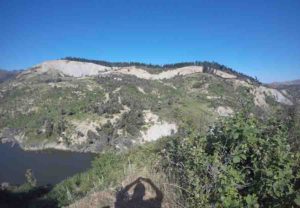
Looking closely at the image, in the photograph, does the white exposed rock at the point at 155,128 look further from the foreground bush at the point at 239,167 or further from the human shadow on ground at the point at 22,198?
the foreground bush at the point at 239,167

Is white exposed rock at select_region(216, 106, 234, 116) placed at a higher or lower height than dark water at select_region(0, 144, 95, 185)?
higher

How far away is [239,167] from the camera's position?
5.06 metres

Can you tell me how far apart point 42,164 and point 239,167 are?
76568mm

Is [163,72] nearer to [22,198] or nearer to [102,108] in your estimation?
[102,108]

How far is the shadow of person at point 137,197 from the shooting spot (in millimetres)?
5965

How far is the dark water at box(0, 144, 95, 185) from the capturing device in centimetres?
6581

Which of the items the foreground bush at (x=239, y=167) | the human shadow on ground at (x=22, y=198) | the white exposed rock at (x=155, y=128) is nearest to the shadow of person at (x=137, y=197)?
the foreground bush at (x=239, y=167)

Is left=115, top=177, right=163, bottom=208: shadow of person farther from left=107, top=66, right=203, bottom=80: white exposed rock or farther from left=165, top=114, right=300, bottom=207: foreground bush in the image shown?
left=107, top=66, right=203, bottom=80: white exposed rock

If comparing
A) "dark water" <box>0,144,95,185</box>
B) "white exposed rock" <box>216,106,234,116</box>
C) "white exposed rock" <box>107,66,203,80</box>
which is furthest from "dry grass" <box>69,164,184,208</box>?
"white exposed rock" <box>107,66,203,80</box>

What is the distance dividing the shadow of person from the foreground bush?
705 mm

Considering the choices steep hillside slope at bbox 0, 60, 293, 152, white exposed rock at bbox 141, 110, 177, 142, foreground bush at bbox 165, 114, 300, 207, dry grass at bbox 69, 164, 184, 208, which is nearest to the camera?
foreground bush at bbox 165, 114, 300, 207

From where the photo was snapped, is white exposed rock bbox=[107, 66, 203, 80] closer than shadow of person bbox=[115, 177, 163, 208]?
No

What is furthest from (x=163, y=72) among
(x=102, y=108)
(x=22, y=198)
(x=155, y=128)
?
(x=22, y=198)

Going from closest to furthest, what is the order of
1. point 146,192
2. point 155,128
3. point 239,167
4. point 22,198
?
point 239,167 < point 146,192 < point 22,198 < point 155,128
